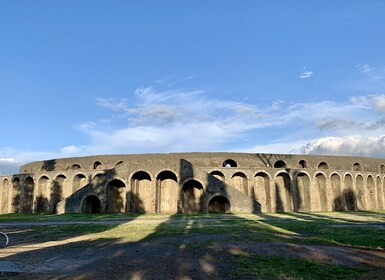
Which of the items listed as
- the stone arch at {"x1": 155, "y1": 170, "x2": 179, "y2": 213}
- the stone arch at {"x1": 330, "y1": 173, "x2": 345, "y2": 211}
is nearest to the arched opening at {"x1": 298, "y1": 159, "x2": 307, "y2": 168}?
the stone arch at {"x1": 330, "y1": 173, "x2": 345, "y2": 211}

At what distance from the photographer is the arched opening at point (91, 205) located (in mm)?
29663

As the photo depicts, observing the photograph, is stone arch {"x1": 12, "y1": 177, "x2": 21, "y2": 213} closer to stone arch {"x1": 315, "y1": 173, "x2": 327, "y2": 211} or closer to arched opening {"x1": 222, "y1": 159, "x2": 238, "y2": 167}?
arched opening {"x1": 222, "y1": 159, "x2": 238, "y2": 167}

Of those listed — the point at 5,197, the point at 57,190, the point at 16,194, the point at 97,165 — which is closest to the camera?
the point at 57,190

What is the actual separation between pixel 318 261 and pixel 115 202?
2650cm

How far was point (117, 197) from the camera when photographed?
3216 cm

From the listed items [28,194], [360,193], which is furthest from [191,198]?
[360,193]

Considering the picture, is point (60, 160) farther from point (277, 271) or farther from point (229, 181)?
point (277, 271)

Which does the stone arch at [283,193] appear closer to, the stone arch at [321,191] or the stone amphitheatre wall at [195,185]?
the stone amphitheatre wall at [195,185]

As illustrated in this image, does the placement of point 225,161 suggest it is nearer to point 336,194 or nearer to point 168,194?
point 168,194

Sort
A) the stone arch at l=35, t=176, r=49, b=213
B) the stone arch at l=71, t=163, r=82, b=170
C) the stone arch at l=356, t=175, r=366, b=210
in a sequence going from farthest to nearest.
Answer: the stone arch at l=71, t=163, r=82, b=170 → the stone arch at l=356, t=175, r=366, b=210 → the stone arch at l=35, t=176, r=49, b=213

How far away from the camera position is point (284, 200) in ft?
110

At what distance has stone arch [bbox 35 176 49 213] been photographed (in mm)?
35156

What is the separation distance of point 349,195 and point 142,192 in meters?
21.8

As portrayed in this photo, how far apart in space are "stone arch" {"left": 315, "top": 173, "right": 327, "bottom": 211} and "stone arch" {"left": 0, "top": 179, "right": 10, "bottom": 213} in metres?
34.2
